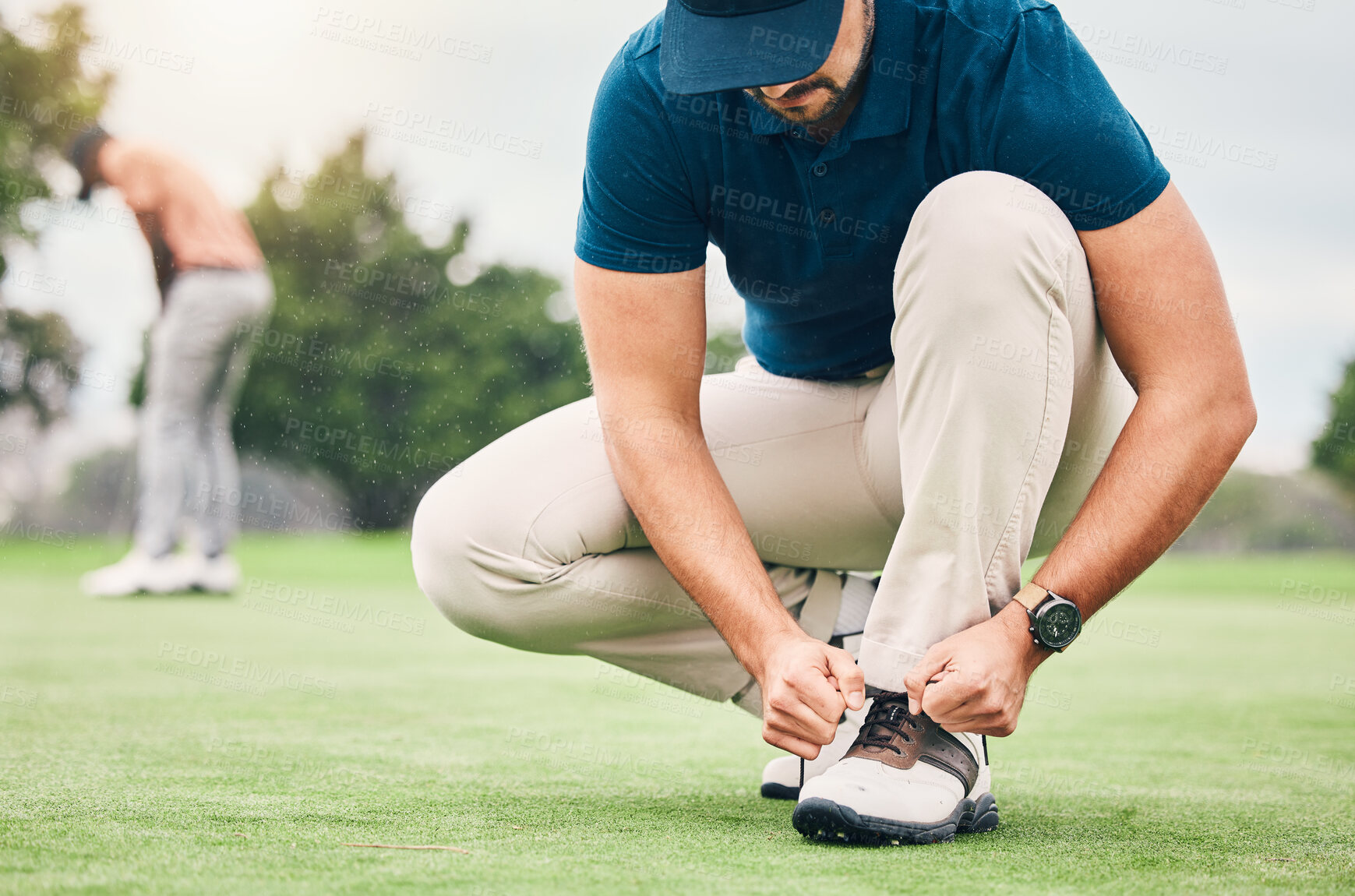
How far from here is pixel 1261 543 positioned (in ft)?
55.2

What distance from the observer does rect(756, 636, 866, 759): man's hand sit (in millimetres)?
1088

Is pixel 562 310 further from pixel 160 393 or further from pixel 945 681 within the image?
pixel 945 681

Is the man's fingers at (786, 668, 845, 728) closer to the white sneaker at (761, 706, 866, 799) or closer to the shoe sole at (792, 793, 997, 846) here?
the shoe sole at (792, 793, 997, 846)

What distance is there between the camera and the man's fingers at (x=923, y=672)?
1.08m

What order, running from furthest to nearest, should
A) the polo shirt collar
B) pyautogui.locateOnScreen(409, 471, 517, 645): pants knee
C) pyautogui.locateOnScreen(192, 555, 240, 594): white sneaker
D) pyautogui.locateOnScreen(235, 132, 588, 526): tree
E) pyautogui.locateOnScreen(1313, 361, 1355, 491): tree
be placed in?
1. pyautogui.locateOnScreen(235, 132, 588, 526): tree
2. pyautogui.locateOnScreen(1313, 361, 1355, 491): tree
3. pyautogui.locateOnScreen(192, 555, 240, 594): white sneaker
4. pyautogui.locateOnScreen(409, 471, 517, 645): pants knee
5. the polo shirt collar

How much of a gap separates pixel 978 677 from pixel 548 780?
61 cm

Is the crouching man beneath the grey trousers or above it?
above

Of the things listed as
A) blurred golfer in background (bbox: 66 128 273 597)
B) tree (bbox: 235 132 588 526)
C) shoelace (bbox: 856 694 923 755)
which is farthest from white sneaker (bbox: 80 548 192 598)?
tree (bbox: 235 132 588 526)

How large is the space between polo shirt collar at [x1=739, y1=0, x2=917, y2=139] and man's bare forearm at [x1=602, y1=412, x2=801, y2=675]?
41 centimetres

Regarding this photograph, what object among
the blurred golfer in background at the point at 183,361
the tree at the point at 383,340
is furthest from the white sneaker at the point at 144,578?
the tree at the point at 383,340

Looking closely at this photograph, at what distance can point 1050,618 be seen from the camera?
1125 mm

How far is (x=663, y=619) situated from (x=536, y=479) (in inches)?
9.6

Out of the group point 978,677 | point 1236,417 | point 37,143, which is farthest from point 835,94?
point 37,143
